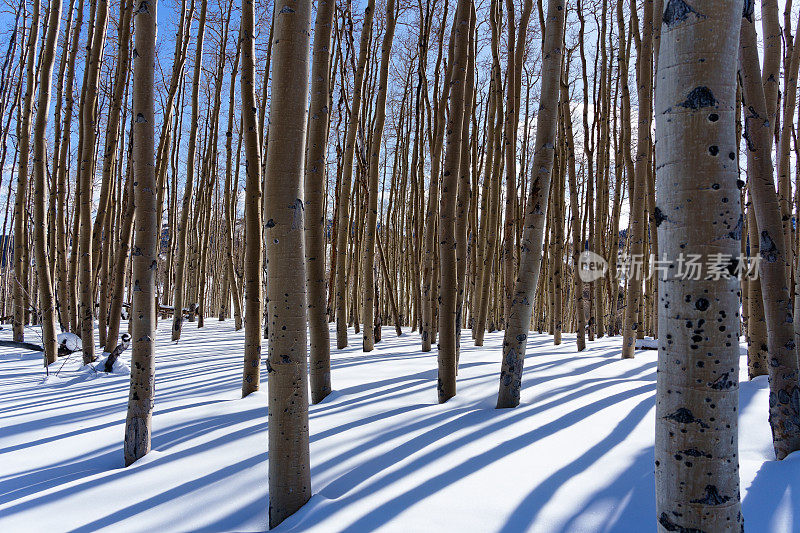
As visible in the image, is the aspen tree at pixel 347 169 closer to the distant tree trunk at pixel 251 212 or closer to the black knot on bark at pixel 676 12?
the distant tree trunk at pixel 251 212

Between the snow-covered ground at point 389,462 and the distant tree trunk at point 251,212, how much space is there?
18 cm

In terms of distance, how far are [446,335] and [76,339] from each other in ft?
11.6

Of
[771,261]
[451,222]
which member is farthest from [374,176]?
[771,261]

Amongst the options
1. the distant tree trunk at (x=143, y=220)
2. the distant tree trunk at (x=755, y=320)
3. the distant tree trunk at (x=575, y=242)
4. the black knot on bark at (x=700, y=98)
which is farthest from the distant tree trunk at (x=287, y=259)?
the distant tree trunk at (x=575, y=242)

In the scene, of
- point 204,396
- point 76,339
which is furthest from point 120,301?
point 204,396

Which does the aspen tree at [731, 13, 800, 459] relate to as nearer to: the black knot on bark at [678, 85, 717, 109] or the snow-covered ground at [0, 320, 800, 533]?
the snow-covered ground at [0, 320, 800, 533]

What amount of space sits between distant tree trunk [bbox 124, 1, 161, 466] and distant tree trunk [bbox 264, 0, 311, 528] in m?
0.68

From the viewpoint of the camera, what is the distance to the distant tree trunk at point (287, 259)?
1141 millimetres

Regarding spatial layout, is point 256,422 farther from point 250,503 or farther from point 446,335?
point 446,335

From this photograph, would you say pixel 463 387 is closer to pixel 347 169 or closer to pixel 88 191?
pixel 347 169

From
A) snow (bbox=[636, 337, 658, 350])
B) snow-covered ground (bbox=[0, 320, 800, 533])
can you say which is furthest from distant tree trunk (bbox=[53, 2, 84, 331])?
snow (bbox=[636, 337, 658, 350])

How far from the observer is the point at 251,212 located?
7.25 feet

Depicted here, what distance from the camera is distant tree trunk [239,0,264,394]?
2127mm

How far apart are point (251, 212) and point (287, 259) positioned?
1.16 meters
